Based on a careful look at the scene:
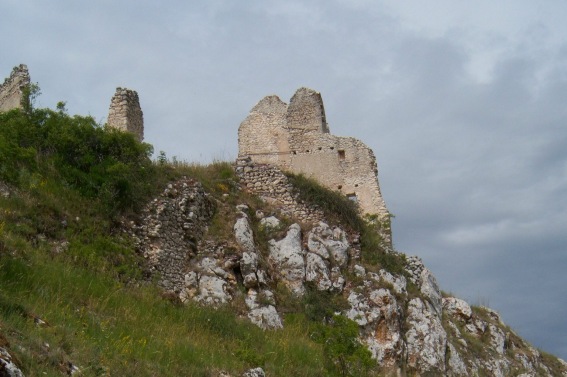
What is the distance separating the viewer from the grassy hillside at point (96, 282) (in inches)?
317

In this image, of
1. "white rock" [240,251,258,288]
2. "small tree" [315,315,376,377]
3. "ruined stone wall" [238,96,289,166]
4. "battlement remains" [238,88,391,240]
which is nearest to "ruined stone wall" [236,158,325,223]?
"battlement remains" [238,88,391,240]

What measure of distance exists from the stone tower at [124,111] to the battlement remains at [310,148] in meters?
4.63

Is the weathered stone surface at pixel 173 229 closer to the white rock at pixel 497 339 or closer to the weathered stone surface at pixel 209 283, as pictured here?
the weathered stone surface at pixel 209 283

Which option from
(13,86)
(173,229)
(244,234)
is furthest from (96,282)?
(13,86)

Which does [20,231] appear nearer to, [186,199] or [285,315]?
[186,199]

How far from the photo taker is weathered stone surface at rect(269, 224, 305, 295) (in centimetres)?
1670

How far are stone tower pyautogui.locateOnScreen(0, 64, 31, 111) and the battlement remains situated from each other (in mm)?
7609

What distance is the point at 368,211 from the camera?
73.1 ft

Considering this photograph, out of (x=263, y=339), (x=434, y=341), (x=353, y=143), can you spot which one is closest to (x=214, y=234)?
(x=263, y=339)

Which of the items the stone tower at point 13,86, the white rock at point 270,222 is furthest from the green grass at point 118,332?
the stone tower at point 13,86

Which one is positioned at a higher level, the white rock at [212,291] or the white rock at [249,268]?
the white rock at [249,268]

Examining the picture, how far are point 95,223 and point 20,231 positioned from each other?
6.48 ft

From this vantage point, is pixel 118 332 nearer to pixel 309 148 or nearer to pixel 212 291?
pixel 212 291

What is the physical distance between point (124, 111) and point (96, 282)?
9498 mm
